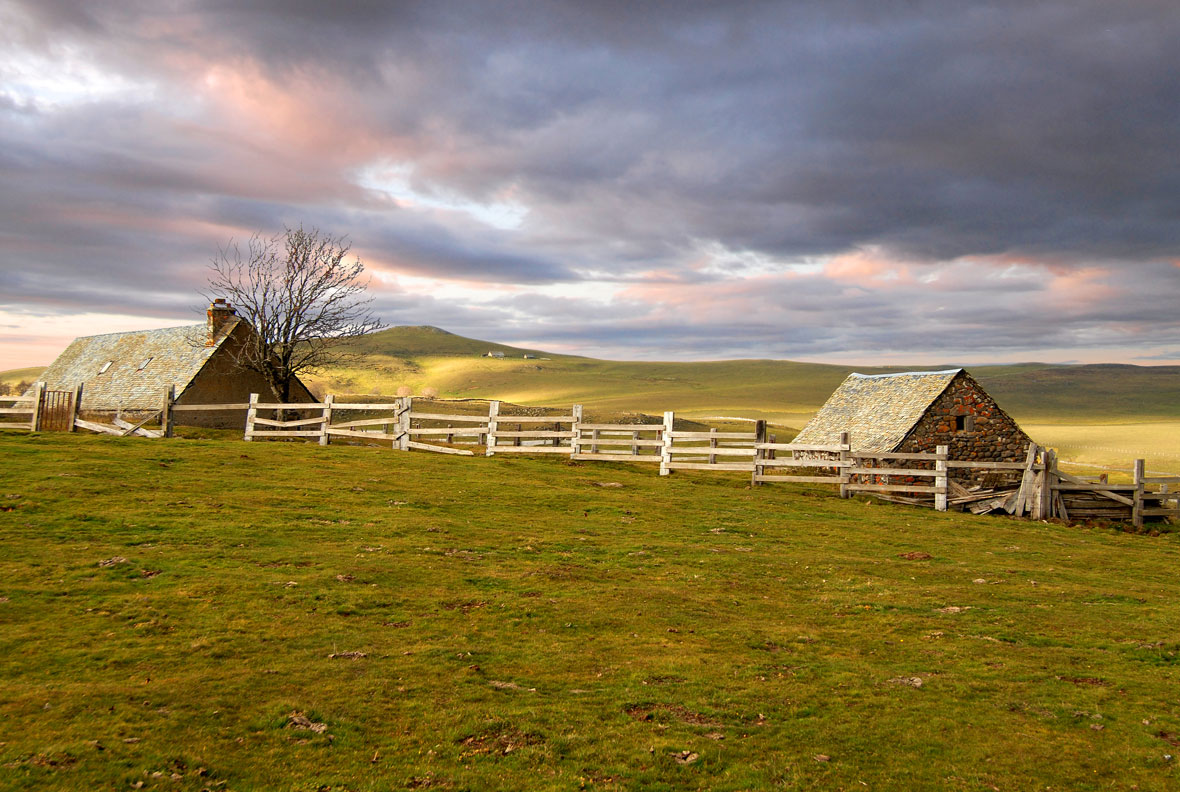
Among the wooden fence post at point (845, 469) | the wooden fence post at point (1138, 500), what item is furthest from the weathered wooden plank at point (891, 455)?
the wooden fence post at point (1138, 500)

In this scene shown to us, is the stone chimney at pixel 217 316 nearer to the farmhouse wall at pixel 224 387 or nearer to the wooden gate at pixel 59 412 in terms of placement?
the farmhouse wall at pixel 224 387

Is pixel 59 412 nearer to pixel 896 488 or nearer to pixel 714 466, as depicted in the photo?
pixel 714 466

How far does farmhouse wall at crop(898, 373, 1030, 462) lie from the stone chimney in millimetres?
44779

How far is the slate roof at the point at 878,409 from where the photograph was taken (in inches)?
1369

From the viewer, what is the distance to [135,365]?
175 feet

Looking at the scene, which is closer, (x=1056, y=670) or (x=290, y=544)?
(x=1056, y=670)

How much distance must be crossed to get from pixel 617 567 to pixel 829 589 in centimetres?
396

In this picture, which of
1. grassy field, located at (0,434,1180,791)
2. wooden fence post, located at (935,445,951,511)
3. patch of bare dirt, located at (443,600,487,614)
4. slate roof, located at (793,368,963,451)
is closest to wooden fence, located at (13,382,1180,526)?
wooden fence post, located at (935,445,951,511)

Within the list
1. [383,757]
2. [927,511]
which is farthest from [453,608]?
[927,511]

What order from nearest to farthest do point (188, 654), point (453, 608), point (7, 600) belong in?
point (188, 654), point (7, 600), point (453, 608)

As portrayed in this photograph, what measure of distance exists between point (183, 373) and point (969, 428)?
156 ft

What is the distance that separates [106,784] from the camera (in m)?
5.38

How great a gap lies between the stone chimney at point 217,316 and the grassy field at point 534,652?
3439cm

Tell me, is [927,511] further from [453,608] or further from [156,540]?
[156,540]
